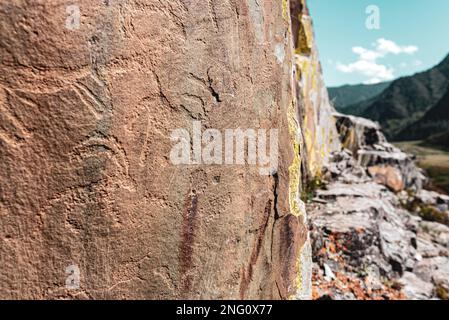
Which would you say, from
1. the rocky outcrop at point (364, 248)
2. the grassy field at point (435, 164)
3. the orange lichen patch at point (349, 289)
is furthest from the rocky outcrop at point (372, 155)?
the grassy field at point (435, 164)

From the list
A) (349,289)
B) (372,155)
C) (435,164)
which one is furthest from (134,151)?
(435,164)

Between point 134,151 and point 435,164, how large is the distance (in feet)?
229

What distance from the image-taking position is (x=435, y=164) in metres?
62.7

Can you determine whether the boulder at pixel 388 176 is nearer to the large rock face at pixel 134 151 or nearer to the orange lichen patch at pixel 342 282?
the orange lichen patch at pixel 342 282

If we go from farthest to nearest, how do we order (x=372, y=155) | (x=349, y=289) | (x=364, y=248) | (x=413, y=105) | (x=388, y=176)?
(x=413, y=105) < (x=372, y=155) < (x=388, y=176) < (x=364, y=248) < (x=349, y=289)

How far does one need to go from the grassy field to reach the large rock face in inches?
1450

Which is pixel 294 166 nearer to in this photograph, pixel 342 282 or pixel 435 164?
pixel 342 282

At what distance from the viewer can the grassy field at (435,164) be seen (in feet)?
149

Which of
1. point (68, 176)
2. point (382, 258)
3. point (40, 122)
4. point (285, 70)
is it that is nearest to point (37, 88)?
point (40, 122)

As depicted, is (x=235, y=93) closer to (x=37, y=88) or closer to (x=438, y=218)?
(x=37, y=88)

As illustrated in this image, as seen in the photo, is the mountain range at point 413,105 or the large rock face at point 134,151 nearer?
the large rock face at point 134,151

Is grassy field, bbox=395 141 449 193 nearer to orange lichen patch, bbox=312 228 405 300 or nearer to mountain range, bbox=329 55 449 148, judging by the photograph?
mountain range, bbox=329 55 449 148

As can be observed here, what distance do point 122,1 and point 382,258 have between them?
7.47 meters

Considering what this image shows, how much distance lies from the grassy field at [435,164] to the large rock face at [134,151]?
1450 inches
